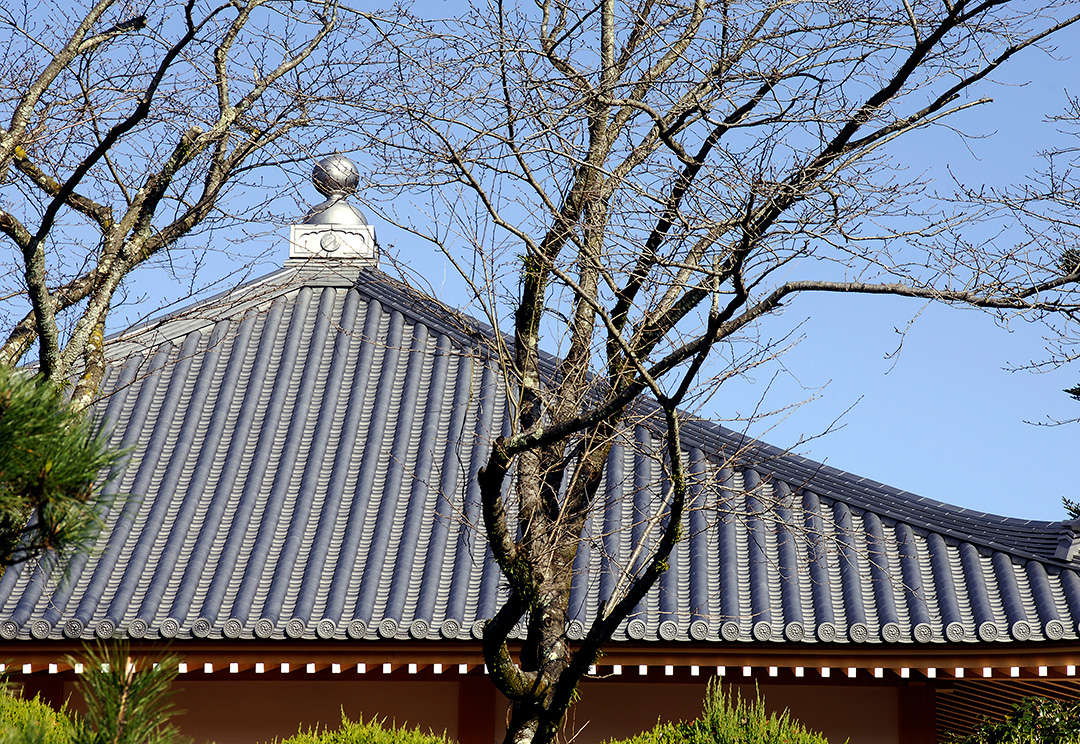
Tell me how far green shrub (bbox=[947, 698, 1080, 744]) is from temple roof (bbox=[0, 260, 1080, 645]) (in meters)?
0.38

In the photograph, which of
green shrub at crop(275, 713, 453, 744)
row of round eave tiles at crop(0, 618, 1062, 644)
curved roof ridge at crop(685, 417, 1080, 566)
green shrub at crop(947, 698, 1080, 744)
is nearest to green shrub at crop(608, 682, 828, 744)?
row of round eave tiles at crop(0, 618, 1062, 644)

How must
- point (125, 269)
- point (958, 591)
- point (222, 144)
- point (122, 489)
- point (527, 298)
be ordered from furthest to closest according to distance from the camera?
1. point (122, 489)
2. point (958, 591)
3. point (222, 144)
4. point (125, 269)
5. point (527, 298)

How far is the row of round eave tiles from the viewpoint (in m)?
5.66

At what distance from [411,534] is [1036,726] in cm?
390

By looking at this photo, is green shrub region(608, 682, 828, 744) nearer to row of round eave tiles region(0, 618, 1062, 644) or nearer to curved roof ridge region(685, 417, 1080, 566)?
row of round eave tiles region(0, 618, 1062, 644)

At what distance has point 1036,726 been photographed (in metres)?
5.37

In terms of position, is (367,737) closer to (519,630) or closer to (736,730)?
(519,630)


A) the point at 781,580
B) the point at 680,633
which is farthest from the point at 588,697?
the point at 781,580

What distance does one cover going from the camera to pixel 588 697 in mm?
6438

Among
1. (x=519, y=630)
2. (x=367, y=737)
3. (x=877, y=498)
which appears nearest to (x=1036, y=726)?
(x=877, y=498)

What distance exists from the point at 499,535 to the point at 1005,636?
3.26 m

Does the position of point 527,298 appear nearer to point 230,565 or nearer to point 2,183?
point 2,183

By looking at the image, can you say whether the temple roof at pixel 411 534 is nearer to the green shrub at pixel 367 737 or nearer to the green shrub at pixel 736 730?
the green shrub at pixel 367 737

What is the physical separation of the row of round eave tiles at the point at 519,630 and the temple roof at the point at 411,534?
13 millimetres
